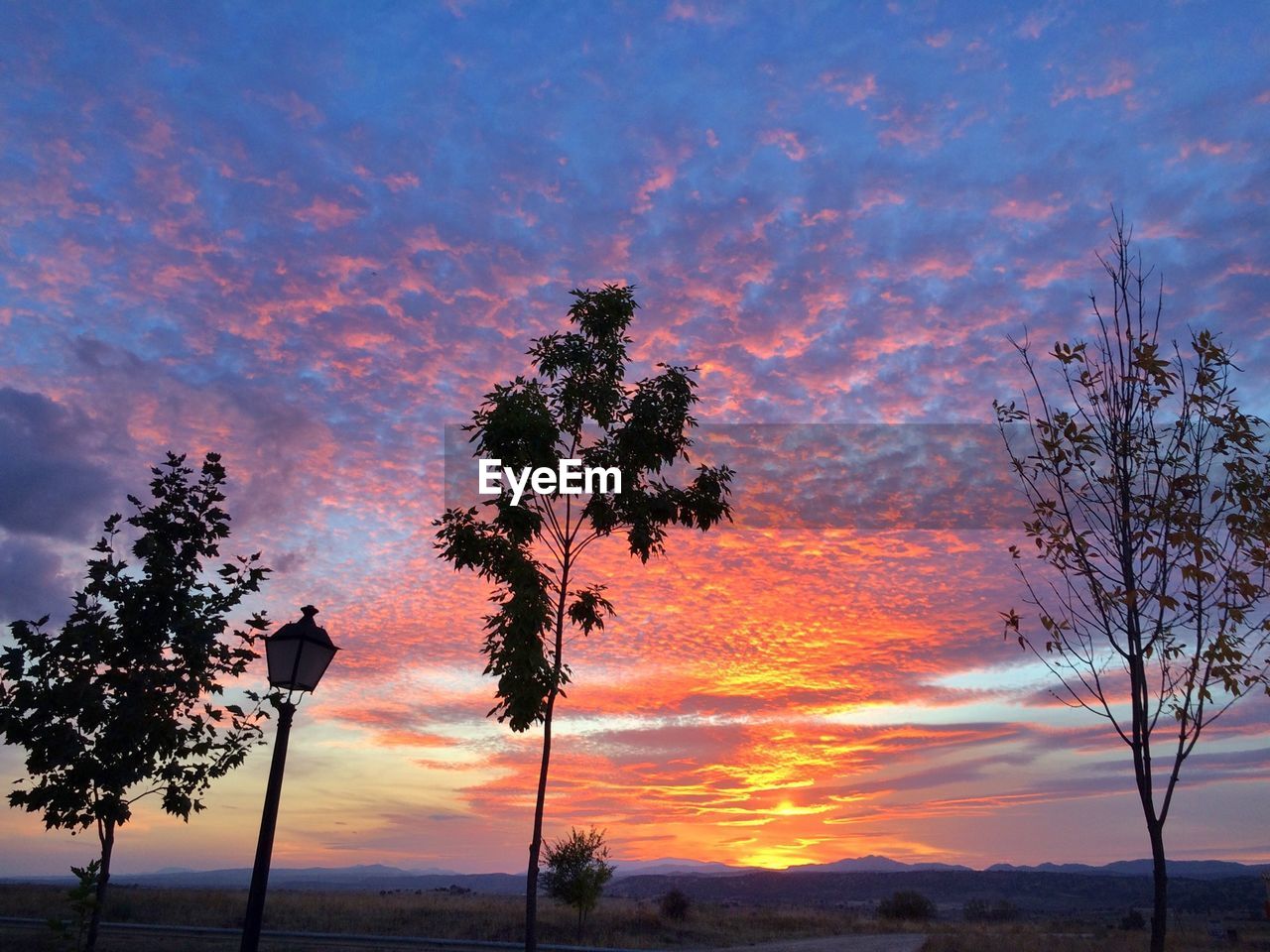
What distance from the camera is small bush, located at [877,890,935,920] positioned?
60125mm

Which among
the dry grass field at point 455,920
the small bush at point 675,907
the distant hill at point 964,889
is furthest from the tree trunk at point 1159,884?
the distant hill at point 964,889

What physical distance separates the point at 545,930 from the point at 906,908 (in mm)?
29540

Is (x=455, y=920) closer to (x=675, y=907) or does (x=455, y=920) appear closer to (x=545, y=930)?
(x=545, y=930)

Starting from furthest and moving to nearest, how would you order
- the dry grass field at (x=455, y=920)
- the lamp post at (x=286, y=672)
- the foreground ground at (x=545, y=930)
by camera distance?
the dry grass field at (x=455, y=920)
the foreground ground at (x=545, y=930)
the lamp post at (x=286, y=672)

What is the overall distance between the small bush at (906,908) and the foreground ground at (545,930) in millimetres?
6597

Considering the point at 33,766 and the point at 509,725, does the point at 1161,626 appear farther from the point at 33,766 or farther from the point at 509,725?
the point at 33,766

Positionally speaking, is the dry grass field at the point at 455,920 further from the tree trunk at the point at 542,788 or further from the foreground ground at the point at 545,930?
the tree trunk at the point at 542,788

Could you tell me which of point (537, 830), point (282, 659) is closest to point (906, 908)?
point (537, 830)

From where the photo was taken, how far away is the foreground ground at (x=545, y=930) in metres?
30.9

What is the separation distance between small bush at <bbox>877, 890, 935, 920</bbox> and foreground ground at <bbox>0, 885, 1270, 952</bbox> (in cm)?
660

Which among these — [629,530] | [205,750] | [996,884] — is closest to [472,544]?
[629,530]

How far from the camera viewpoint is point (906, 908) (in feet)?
199

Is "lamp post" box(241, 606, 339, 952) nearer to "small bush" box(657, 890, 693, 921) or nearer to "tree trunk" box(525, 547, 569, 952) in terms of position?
"tree trunk" box(525, 547, 569, 952)

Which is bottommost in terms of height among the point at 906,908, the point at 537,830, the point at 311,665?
the point at 906,908
